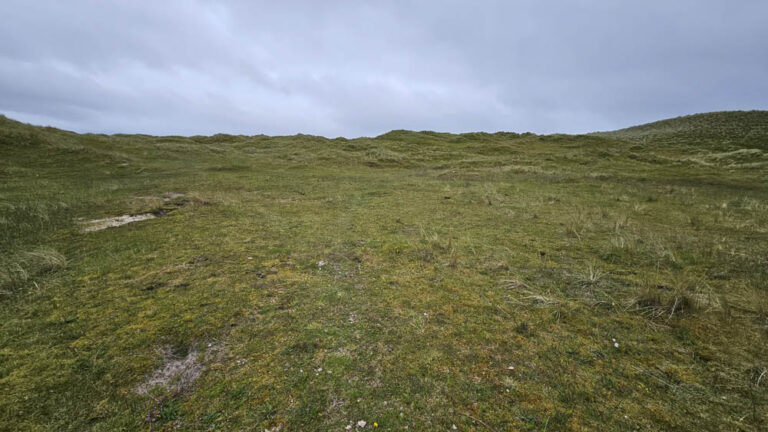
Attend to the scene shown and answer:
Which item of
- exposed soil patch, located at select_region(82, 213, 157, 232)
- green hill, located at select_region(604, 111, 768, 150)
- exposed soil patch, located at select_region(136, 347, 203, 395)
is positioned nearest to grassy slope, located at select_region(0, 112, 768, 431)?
exposed soil patch, located at select_region(136, 347, 203, 395)

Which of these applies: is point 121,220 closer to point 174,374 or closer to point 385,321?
point 174,374

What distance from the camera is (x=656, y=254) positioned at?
21.2 feet

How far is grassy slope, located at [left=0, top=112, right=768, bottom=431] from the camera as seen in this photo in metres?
2.62

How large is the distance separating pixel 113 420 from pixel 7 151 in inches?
1251

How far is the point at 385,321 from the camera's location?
3938 mm

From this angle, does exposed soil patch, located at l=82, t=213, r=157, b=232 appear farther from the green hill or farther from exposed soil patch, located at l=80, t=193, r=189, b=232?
the green hill

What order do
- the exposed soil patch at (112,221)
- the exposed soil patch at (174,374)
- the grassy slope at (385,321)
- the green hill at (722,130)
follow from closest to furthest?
the grassy slope at (385,321) < the exposed soil patch at (174,374) < the exposed soil patch at (112,221) < the green hill at (722,130)

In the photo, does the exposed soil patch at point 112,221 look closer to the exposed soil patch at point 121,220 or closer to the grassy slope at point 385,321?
the exposed soil patch at point 121,220

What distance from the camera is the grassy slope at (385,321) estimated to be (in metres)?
2.62

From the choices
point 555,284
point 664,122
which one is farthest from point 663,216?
point 664,122

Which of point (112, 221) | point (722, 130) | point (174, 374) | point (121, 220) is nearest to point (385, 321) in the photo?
point (174, 374)

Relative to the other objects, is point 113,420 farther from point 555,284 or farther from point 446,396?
point 555,284

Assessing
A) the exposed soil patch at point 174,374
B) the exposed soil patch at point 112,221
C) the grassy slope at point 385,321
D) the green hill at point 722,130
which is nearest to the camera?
the grassy slope at point 385,321

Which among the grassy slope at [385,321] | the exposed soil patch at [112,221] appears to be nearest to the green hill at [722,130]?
the grassy slope at [385,321]
